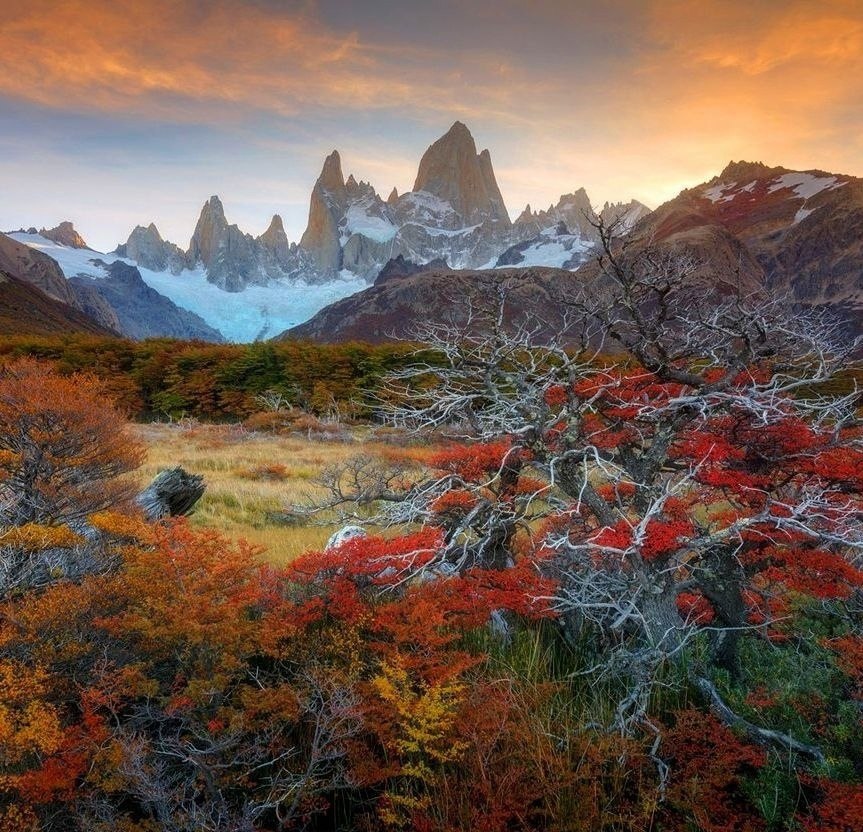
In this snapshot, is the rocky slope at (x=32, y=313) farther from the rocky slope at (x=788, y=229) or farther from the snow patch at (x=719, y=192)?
the snow patch at (x=719, y=192)

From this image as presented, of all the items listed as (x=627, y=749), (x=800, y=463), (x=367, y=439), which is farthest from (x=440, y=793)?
(x=367, y=439)

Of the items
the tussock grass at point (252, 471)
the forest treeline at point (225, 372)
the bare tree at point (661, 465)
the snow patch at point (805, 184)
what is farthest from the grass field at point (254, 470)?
the snow patch at point (805, 184)

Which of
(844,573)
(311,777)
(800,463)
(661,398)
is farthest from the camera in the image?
(661,398)

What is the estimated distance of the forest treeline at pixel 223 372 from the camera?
40.1m

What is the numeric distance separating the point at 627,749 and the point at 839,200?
151 metres

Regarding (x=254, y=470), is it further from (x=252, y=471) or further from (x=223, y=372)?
(x=223, y=372)

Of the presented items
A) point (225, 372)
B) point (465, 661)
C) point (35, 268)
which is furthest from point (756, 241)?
point (35, 268)

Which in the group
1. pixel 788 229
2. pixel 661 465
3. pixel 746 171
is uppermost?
pixel 746 171

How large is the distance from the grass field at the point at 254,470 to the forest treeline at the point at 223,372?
22.4 feet

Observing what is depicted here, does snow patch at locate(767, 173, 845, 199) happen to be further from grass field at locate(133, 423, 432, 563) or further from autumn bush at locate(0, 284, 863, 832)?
autumn bush at locate(0, 284, 863, 832)

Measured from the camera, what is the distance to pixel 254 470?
1875 cm

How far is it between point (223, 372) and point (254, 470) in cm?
2458

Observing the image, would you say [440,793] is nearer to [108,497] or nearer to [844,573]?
[844,573]

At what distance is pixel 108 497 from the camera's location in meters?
8.51
